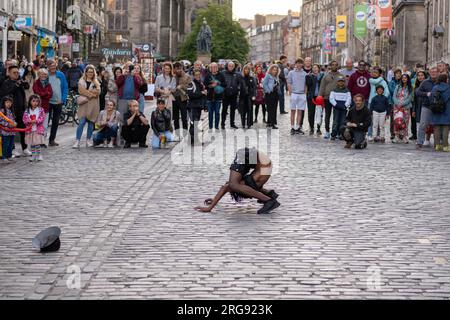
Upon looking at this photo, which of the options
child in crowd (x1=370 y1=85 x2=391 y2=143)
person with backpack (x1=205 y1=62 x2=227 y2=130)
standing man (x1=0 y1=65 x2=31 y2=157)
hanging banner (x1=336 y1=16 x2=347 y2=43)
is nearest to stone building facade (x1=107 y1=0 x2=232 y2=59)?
hanging banner (x1=336 y1=16 x2=347 y2=43)

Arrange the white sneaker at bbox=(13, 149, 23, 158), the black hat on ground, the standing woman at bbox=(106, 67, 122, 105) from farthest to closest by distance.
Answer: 1. the standing woman at bbox=(106, 67, 122, 105)
2. the white sneaker at bbox=(13, 149, 23, 158)
3. the black hat on ground

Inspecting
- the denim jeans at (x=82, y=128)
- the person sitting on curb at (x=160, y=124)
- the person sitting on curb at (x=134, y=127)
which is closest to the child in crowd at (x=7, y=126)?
the denim jeans at (x=82, y=128)

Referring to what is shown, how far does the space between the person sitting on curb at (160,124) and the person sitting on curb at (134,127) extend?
0.78ft

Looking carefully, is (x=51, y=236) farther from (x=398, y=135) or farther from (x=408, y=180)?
(x=398, y=135)

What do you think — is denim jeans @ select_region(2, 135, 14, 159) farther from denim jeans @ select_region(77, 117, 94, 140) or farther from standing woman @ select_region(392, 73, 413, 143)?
standing woman @ select_region(392, 73, 413, 143)

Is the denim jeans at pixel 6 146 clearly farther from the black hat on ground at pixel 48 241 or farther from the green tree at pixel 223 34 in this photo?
the green tree at pixel 223 34

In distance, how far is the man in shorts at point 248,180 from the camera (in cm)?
1127

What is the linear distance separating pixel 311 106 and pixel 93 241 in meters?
16.6

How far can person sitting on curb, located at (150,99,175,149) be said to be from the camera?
2059cm

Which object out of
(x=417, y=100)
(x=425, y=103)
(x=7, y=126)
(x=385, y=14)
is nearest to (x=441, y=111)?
(x=425, y=103)

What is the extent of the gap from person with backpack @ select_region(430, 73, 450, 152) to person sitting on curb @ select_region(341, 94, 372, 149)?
1.46 meters

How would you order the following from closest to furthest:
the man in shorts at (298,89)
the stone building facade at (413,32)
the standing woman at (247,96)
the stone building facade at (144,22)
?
the man in shorts at (298,89) → the standing woman at (247,96) → the stone building facade at (413,32) → the stone building facade at (144,22)

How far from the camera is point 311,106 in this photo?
2519 cm

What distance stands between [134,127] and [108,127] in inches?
21.5
